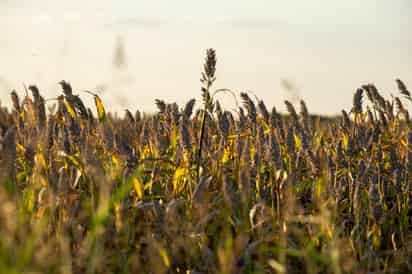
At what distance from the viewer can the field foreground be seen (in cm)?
238

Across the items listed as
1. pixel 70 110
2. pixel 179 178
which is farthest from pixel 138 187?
pixel 70 110

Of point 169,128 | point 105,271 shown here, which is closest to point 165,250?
point 105,271

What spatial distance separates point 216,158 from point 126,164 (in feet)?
1.51

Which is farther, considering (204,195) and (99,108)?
(99,108)

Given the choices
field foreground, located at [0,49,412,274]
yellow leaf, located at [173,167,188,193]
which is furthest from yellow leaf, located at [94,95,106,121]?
yellow leaf, located at [173,167,188,193]

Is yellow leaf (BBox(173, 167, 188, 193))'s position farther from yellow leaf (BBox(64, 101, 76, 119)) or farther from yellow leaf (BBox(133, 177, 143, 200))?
yellow leaf (BBox(64, 101, 76, 119))

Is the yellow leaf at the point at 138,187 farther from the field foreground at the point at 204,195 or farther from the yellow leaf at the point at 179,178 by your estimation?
the yellow leaf at the point at 179,178

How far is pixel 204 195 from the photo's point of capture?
2430mm

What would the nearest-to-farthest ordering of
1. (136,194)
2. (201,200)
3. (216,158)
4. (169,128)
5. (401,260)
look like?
(201,200)
(401,260)
(136,194)
(216,158)
(169,128)

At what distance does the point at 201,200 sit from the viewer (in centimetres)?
238

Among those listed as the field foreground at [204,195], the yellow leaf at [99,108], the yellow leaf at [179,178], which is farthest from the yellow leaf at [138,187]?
the yellow leaf at [99,108]

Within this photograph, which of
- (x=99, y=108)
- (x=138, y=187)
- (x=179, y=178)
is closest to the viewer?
(x=138, y=187)

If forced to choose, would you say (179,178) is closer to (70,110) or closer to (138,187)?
(138,187)

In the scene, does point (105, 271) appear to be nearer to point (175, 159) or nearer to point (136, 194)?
point (136, 194)
